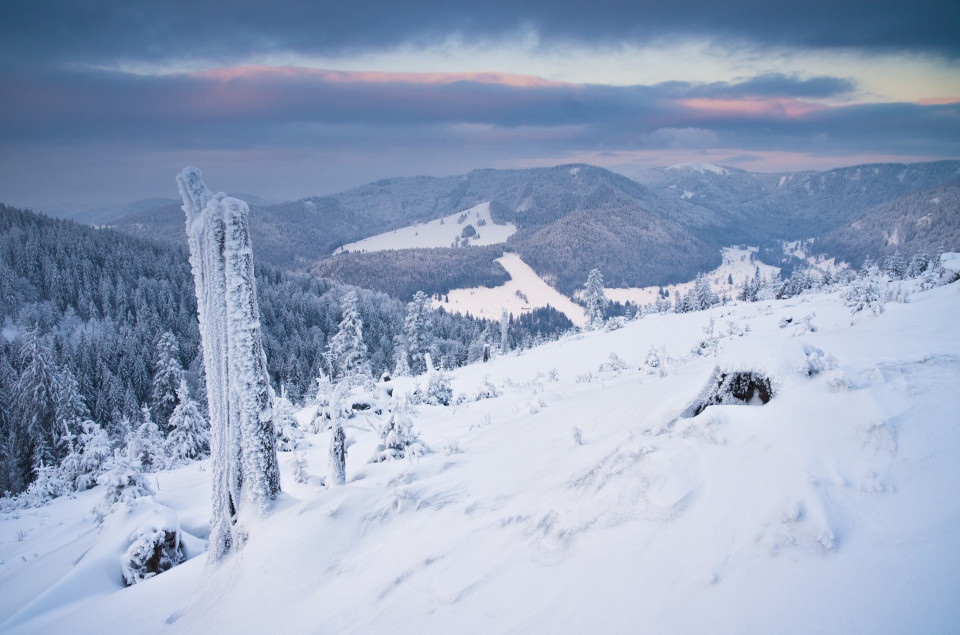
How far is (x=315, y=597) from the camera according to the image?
3789mm

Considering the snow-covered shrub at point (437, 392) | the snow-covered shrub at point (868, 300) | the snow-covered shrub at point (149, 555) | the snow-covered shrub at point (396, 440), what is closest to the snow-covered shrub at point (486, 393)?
the snow-covered shrub at point (437, 392)

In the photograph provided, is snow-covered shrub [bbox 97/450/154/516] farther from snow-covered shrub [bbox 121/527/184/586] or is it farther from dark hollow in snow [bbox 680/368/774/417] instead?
dark hollow in snow [bbox 680/368/774/417]

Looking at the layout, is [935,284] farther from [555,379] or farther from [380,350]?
[380,350]

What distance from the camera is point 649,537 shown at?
3248mm

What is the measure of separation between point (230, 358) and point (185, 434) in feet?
93.5

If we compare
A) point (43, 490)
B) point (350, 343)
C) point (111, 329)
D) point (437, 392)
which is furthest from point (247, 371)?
point (111, 329)

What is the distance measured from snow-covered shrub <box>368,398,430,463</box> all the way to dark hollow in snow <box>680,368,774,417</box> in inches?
197

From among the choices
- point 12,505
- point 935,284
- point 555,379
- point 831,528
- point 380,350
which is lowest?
point 380,350

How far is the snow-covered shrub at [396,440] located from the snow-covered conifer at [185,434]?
A: 25.0 m

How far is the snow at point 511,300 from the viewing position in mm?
146875

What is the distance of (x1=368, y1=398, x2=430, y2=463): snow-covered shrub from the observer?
800cm

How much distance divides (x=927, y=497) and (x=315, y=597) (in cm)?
492

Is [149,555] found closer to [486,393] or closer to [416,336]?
[486,393]

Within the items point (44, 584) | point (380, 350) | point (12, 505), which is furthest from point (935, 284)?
point (380, 350)
